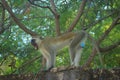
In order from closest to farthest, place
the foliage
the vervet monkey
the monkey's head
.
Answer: the vervet monkey < the monkey's head < the foliage

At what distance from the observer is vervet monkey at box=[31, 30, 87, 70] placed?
28.2 ft

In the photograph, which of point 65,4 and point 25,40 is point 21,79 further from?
point 25,40

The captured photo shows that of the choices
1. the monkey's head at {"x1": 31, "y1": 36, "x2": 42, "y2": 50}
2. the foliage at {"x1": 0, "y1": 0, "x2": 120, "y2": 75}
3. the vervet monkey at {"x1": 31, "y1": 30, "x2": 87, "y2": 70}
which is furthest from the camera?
the foliage at {"x1": 0, "y1": 0, "x2": 120, "y2": 75}

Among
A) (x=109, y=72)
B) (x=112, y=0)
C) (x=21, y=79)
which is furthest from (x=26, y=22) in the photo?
(x=109, y=72)

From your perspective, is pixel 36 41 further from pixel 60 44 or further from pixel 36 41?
pixel 60 44

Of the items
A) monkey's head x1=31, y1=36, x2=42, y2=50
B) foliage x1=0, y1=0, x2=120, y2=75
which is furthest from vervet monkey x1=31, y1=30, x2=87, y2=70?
foliage x1=0, y1=0, x2=120, y2=75

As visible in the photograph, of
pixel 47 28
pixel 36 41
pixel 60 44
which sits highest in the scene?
pixel 47 28

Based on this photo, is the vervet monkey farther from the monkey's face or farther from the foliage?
the foliage

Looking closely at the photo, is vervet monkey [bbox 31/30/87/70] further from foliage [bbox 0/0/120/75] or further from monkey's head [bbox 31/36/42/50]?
foliage [bbox 0/0/120/75]

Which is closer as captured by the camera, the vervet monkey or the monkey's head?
the vervet monkey

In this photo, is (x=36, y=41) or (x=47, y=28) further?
(x=47, y=28)

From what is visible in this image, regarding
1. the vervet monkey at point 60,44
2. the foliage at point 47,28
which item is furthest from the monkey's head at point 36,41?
the foliage at point 47,28

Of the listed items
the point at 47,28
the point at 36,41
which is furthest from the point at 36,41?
the point at 47,28

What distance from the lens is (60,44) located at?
895 centimetres
